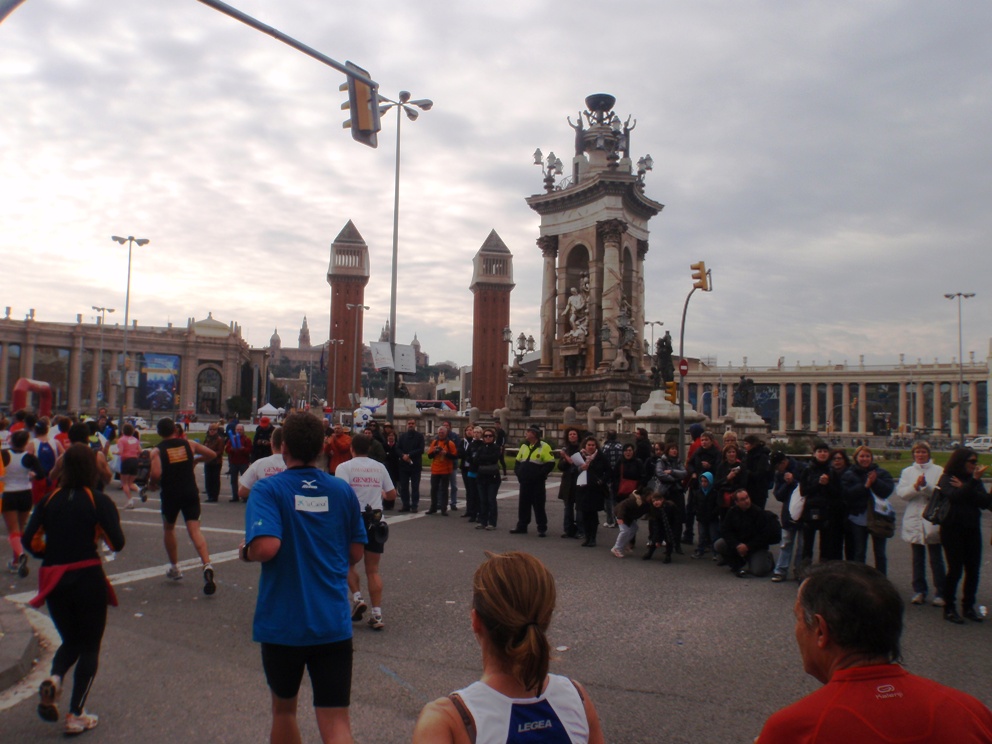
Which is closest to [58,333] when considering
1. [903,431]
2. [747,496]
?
Answer: [903,431]

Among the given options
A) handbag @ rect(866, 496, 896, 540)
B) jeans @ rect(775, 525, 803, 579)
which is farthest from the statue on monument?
handbag @ rect(866, 496, 896, 540)

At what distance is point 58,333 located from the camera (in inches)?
4134

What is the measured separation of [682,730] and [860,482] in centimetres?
482

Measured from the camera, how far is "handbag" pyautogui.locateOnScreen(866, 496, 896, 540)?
26.6 ft

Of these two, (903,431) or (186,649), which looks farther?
(903,431)

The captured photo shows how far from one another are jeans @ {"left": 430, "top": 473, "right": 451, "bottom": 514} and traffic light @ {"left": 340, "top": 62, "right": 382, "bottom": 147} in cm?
646

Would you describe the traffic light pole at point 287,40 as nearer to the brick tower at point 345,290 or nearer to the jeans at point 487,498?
the jeans at point 487,498

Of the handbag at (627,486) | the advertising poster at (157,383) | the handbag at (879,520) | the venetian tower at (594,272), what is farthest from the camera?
the advertising poster at (157,383)

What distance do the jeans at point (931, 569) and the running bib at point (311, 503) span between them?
257 inches

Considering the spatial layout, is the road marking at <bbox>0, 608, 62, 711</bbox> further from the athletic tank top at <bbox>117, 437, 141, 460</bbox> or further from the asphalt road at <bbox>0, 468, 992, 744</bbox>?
the athletic tank top at <bbox>117, 437, 141, 460</bbox>

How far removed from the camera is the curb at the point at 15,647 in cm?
520

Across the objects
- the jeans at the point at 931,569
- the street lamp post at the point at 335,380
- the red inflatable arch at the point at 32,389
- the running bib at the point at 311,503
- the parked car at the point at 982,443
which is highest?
the street lamp post at the point at 335,380

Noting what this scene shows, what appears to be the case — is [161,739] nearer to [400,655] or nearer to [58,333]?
[400,655]

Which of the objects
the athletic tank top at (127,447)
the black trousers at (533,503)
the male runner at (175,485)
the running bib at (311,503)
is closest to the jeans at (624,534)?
the black trousers at (533,503)
